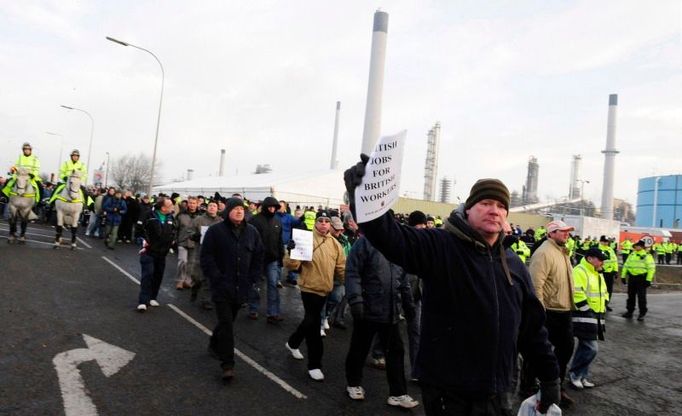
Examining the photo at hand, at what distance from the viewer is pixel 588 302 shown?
621 centimetres

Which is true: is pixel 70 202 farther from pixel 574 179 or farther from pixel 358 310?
pixel 574 179

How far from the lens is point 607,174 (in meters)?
55.3

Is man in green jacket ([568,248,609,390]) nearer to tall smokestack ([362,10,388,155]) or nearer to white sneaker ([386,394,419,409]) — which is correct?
white sneaker ([386,394,419,409])

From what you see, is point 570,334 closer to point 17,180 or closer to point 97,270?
point 97,270

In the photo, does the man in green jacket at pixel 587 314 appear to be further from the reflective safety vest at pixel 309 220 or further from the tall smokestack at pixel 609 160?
the tall smokestack at pixel 609 160

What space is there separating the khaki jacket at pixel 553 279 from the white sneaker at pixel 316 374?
272cm

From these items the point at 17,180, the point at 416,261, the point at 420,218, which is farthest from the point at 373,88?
the point at 416,261

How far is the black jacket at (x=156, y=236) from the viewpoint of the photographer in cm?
781

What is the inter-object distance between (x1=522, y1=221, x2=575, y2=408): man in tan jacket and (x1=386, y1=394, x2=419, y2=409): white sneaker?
1591mm

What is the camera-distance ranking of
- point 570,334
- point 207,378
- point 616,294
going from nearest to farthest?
1. point 207,378
2. point 570,334
3. point 616,294

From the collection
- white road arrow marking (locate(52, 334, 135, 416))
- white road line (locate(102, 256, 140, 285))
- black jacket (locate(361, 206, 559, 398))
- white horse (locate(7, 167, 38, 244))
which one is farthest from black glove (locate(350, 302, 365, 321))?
white horse (locate(7, 167, 38, 244))

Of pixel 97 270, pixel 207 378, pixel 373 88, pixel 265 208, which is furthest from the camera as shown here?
pixel 373 88

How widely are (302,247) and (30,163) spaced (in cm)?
1082

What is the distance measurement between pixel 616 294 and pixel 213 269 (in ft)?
55.9
